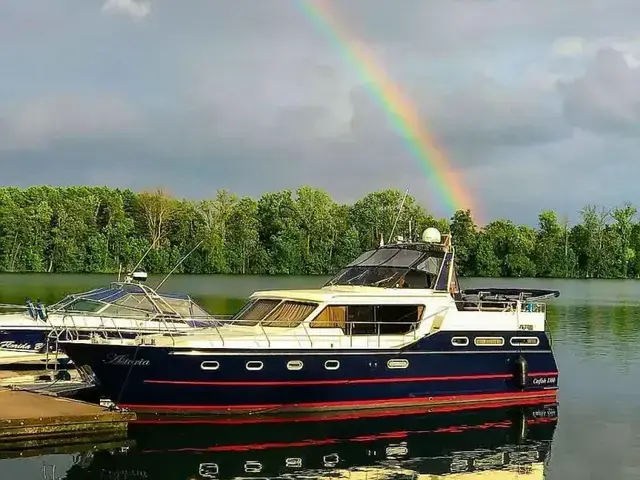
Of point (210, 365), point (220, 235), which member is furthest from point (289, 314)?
point (220, 235)

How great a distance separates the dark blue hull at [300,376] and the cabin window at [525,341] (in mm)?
148

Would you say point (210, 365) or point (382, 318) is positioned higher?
point (382, 318)

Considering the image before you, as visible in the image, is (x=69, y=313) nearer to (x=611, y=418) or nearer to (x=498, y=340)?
(x=498, y=340)

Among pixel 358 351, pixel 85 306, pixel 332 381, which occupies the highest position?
pixel 85 306

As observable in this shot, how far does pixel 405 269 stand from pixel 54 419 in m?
10.4

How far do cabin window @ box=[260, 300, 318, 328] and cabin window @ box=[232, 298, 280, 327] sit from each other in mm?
253

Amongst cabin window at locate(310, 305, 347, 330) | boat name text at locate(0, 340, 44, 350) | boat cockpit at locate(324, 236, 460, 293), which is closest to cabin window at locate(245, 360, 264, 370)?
cabin window at locate(310, 305, 347, 330)

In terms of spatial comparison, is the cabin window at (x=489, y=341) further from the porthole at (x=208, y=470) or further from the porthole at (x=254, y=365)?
the porthole at (x=208, y=470)

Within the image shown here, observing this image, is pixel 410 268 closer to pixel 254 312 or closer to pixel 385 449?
pixel 254 312

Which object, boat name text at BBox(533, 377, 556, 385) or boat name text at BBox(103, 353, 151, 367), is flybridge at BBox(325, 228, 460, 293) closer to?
boat name text at BBox(533, 377, 556, 385)

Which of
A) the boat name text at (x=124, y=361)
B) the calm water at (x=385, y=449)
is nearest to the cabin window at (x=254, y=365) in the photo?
the calm water at (x=385, y=449)

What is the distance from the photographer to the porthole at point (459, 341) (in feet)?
71.1

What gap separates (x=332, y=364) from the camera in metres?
20.2

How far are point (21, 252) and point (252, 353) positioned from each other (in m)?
90.0
